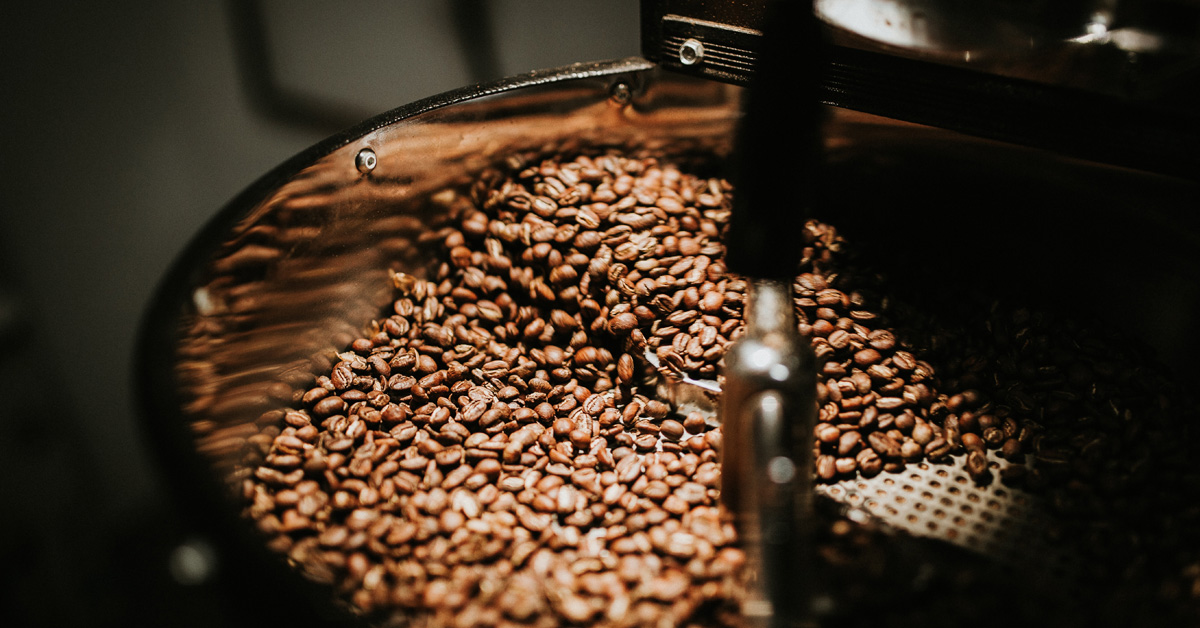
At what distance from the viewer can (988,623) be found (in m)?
0.64

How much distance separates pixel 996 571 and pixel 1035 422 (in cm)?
22

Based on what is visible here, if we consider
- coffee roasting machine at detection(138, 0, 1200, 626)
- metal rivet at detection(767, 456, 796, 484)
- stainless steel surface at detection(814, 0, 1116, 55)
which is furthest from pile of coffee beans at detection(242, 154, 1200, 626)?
stainless steel surface at detection(814, 0, 1116, 55)

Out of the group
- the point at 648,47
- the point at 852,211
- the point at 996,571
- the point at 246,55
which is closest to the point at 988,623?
the point at 996,571

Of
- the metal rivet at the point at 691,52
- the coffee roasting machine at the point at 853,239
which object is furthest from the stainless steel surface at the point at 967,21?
the metal rivet at the point at 691,52

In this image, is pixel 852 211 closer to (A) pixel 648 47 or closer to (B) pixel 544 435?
(A) pixel 648 47

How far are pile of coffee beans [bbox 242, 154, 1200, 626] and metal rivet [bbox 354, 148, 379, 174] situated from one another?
0.16 m

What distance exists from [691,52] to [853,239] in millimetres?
341

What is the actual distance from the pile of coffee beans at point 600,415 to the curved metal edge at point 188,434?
46mm

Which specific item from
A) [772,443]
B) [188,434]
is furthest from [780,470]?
[188,434]

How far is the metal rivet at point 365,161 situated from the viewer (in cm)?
92

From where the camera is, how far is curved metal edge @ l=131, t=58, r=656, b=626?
0.57 m

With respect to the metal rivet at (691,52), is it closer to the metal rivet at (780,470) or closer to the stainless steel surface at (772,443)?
the stainless steel surface at (772,443)

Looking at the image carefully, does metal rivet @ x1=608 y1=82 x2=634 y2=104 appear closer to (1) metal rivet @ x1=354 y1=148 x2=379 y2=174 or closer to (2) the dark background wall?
(1) metal rivet @ x1=354 y1=148 x2=379 y2=174

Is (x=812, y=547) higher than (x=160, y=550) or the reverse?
higher
